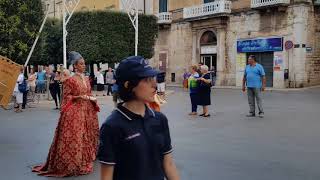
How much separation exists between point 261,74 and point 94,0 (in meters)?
42.8

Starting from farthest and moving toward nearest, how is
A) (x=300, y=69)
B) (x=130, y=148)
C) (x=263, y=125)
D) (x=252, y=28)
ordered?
(x=252, y=28) < (x=300, y=69) < (x=263, y=125) < (x=130, y=148)

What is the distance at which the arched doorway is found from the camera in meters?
39.3

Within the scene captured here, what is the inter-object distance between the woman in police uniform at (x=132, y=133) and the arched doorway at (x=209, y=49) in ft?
119

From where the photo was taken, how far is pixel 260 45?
34469 mm

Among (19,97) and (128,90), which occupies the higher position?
(128,90)

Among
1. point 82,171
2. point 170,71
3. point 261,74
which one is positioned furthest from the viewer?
point 170,71

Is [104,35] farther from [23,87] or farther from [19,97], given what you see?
[19,97]

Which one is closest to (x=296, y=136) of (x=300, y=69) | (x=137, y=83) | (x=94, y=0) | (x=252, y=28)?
(x=137, y=83)

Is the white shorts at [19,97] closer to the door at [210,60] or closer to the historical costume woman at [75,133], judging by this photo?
the historical costume woman at [75,133]

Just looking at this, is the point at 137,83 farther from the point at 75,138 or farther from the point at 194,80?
the point at 194,80

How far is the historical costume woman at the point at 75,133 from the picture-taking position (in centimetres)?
719

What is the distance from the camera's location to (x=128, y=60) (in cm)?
292

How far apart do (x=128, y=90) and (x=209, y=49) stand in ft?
122

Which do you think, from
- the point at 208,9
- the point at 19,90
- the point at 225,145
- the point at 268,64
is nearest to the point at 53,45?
the point at 208,9
